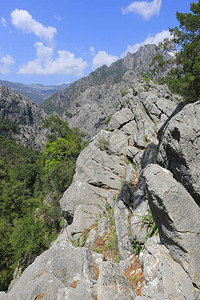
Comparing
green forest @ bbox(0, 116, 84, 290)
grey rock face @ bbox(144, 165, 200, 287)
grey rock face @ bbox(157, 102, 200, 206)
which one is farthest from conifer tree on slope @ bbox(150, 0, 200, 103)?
green forest @ bbox(0, 116, 84, 290)

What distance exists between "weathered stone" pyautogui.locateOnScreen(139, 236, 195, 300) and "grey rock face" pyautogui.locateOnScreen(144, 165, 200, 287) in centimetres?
24

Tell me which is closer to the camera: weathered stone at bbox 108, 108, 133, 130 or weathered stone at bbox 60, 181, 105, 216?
weathered stone at bbox 60, 181, 105, 216

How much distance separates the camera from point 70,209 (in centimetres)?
1316

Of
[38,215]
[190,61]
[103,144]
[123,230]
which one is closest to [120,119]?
[103,144]

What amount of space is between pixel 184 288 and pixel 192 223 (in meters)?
1.94

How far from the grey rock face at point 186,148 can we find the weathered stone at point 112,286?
4171 mm

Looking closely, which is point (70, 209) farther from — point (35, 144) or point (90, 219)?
point (35, 144)

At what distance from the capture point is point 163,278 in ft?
16.7

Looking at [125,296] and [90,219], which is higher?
[125,296]

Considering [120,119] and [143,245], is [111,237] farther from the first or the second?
[120,119]

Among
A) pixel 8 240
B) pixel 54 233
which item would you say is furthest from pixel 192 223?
pixel 8 240

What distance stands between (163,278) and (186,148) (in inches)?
186

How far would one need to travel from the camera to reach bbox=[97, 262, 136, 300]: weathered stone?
4.91 m

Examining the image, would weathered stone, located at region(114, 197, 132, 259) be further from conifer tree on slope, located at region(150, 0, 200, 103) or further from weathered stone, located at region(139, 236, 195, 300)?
conifer tree on slope, located at region(150, 0, 200, 103)
